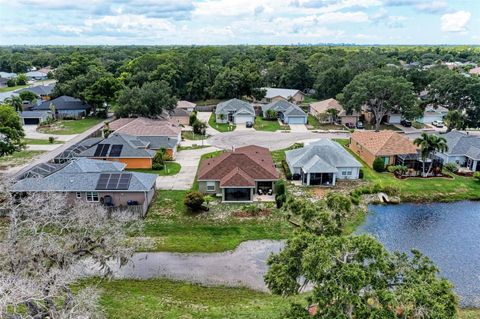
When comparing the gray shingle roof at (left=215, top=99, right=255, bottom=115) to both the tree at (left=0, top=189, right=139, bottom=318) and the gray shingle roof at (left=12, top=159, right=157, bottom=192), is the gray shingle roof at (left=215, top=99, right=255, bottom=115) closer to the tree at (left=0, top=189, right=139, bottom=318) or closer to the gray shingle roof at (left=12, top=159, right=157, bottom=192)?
the gray shingle roof at (left=12, top=159, right=157, bottom=192)

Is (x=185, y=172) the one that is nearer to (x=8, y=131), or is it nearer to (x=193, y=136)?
(x=193, y=136)

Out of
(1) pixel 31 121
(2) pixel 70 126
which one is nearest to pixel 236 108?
(2) pixel 70 126

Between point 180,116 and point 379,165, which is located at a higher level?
point 180,116

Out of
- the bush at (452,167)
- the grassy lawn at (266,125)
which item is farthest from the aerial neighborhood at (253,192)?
the bush at (452,167)

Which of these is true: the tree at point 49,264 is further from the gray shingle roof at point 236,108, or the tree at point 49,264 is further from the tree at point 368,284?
the gray shingle roof at point 236,108

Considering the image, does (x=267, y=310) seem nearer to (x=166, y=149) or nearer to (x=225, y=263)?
(x=225, y=263)

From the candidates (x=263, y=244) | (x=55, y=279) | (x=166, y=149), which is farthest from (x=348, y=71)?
(x=55, y=279)

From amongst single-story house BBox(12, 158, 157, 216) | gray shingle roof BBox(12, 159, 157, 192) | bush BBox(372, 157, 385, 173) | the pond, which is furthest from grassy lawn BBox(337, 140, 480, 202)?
single-story house BBox(12, 158, 157, 216)
